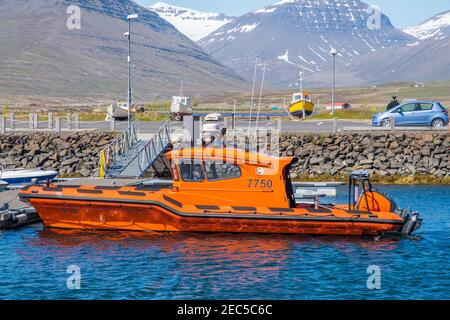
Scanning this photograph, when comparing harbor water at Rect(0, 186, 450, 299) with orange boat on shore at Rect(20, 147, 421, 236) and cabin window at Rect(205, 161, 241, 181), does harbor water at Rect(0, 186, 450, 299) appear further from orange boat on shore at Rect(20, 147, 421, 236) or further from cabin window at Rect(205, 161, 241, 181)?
cabin window at Rect(205, 161, 241, 181)

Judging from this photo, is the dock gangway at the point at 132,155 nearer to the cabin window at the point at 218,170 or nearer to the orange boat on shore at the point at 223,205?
the orange boat on shore at the point at 223,205

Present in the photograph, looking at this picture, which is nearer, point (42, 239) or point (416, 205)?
point (42, 239)

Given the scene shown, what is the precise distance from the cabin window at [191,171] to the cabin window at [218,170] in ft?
0.63

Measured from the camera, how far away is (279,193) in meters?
24.6

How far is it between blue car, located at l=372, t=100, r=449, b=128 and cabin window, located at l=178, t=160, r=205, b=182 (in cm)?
1880

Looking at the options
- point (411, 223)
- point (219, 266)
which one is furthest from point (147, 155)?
point (219, 266)

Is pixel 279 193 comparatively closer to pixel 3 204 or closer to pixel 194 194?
pixel 194 194

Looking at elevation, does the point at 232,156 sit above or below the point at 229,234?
above

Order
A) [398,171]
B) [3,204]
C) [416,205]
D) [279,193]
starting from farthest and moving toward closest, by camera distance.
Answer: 1. [398,171]
2. [416,205]
3. [3,204]
4. [279,193]

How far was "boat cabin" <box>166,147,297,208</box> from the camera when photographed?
24.6 metres

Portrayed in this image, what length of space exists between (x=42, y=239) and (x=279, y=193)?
21.0ft

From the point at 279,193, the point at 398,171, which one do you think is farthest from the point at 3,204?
the point at 398,171

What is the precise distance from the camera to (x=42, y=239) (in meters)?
24.7
